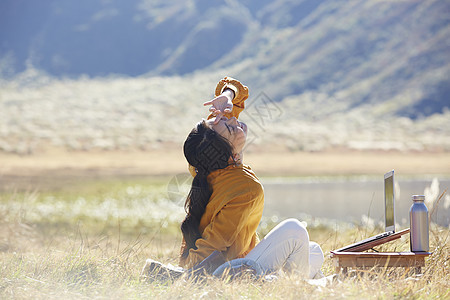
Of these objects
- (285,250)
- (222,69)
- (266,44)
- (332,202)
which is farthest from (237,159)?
(266,44)

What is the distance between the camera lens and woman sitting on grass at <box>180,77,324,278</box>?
287 cm

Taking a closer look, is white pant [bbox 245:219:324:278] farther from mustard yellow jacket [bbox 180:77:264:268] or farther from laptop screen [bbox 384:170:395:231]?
laptop screen [bbox 384:170:395:231]

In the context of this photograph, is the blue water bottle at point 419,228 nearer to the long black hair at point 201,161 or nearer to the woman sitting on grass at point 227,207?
the woman sitting on grass at point 227,207

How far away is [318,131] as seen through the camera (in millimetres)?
49219

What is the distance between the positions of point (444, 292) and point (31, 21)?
5054 inches

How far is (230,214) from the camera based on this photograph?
285 centimetres

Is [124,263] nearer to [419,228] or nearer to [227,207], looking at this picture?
[227,207]

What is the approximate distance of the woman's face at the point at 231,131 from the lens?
→ 9.54 feet

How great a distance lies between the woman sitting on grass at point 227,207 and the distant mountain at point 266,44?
2286 inches

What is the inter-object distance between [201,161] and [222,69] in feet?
280

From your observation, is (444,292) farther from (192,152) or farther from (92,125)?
(92,125)

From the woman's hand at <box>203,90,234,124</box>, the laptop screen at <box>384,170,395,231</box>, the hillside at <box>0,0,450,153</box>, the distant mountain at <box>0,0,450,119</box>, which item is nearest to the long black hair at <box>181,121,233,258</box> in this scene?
the woman's hand at <box>203,90,234,124</box>

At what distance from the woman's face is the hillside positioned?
29548 mm

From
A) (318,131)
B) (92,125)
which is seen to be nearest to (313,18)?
(318,131)
